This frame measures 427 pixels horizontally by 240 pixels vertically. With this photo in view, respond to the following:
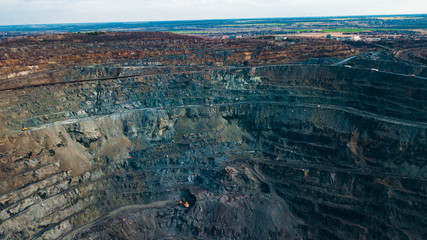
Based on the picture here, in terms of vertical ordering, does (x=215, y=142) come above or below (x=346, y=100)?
below

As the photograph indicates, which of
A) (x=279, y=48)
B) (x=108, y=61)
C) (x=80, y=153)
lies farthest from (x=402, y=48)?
(x=80, y=153)

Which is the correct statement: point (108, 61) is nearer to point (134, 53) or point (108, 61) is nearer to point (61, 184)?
point (134, 53)

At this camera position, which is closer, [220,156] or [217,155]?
[220,156]

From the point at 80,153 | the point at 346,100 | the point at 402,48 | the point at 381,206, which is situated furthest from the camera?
the point at 402,48

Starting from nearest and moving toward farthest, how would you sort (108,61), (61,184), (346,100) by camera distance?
1. (61,184)
2. (346,100)
3. (108,61)
